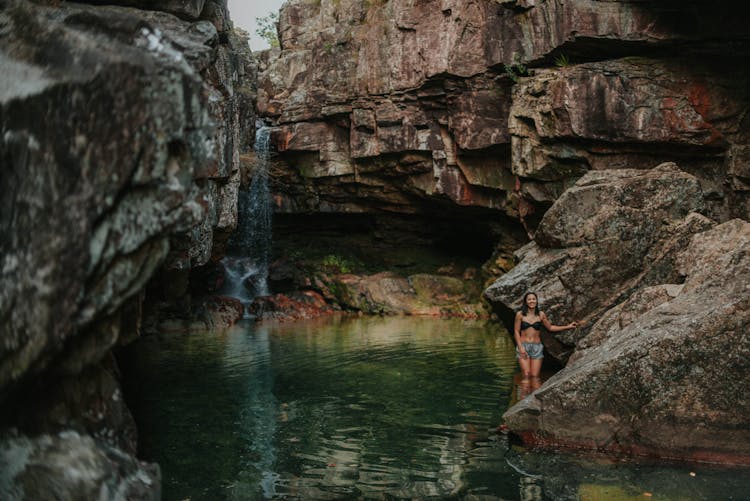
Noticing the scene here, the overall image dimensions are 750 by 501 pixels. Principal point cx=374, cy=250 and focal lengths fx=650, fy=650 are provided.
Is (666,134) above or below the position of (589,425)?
above

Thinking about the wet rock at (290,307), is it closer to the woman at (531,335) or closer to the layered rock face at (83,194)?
the woman at (531,335)

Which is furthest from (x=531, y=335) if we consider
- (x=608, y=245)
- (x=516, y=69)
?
(x=516, y=69)

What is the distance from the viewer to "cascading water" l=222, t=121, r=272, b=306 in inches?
1171

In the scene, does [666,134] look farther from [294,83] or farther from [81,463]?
[81,463]

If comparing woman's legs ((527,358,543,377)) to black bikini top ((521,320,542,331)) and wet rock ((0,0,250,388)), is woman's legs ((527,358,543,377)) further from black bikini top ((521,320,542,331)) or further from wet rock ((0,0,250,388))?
wet rock ((0,0,250,388))

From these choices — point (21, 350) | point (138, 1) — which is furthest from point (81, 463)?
point (138, 1)

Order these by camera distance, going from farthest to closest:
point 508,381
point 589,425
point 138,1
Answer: point 508,381, point 138,1, point 589,425

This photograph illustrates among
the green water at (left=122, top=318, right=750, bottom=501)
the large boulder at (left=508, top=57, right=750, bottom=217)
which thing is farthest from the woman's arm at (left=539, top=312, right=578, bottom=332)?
the large boulder at (left=508, top=57, right=750, bottom=217)

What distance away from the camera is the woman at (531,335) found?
12.5 m

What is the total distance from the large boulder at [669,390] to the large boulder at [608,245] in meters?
3.52

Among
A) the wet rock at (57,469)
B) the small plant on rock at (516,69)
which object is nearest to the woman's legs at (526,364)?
the wet rock at (57,469)

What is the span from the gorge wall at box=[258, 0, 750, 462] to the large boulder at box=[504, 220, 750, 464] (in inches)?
0.9

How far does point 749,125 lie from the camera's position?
20.8 m

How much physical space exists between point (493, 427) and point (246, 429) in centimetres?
392
